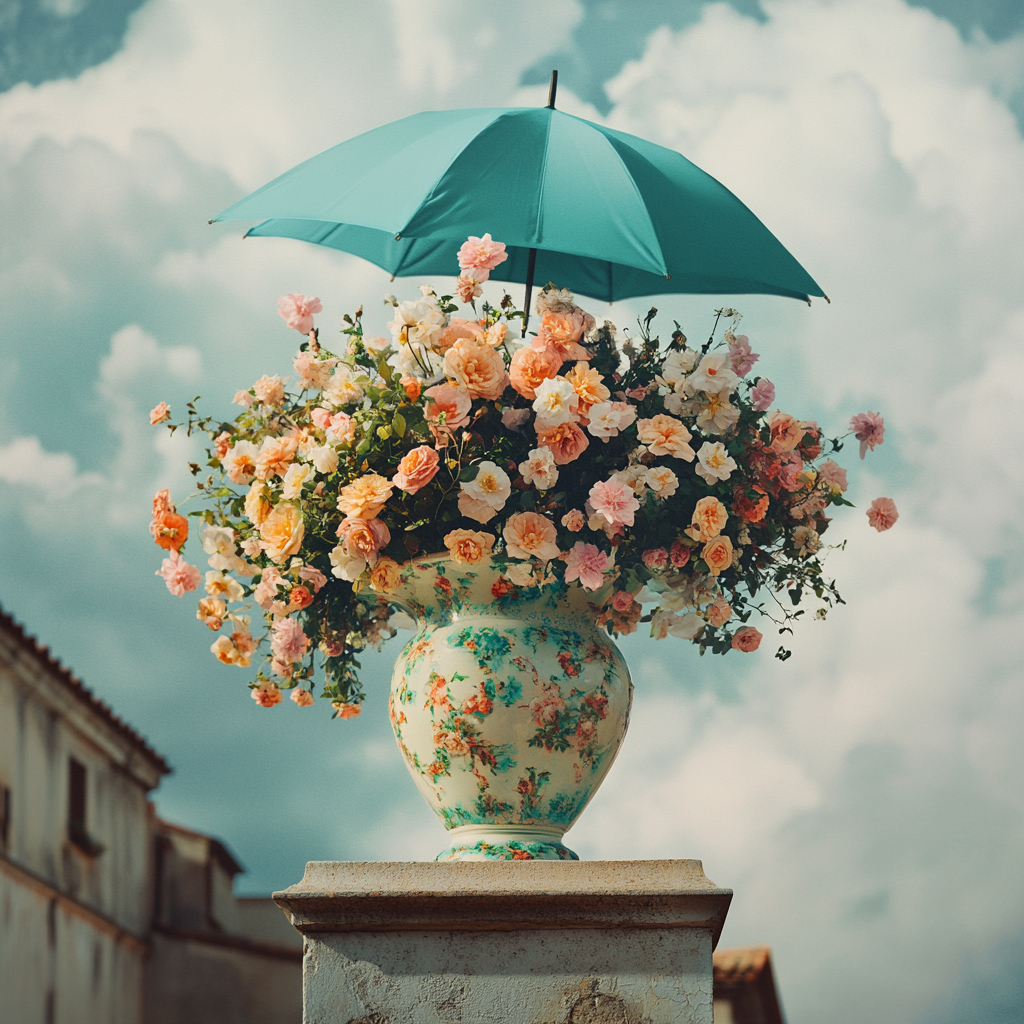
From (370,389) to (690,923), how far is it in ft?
4.45

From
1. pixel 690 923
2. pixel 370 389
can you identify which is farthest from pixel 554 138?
pixel 690 923

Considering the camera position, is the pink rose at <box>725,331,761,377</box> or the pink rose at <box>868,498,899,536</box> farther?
the pink rose at <box>868,498,899,536</box>

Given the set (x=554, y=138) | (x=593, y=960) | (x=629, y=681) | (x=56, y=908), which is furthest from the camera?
(x=56, y=908)

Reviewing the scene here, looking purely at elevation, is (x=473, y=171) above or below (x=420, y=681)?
above

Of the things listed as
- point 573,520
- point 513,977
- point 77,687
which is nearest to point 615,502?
point 573,520

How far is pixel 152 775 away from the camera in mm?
17344

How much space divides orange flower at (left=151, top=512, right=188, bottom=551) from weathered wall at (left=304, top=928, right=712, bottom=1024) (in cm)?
108

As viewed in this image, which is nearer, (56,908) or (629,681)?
(629,681)

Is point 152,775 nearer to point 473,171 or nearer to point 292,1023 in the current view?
point 292,1023

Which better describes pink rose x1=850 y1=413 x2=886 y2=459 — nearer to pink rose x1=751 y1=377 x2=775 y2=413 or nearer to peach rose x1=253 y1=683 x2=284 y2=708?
pink rose x1=751 y1=377 x2=775 y2=413

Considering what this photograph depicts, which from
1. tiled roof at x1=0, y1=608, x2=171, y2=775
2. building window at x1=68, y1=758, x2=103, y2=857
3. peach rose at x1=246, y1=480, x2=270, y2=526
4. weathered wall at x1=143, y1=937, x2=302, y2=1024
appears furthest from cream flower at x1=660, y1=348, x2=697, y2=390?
weathered wall at x1=143, y1=937, x2=302, y2=1024

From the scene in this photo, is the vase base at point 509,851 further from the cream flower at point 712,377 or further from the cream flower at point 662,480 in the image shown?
the cream flower at point 712,377

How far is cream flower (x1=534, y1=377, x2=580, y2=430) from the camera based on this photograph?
9.35 feet

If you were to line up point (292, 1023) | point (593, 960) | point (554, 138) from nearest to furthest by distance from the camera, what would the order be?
point (593, 960) → point (554, 138) → point (292, 1023)
